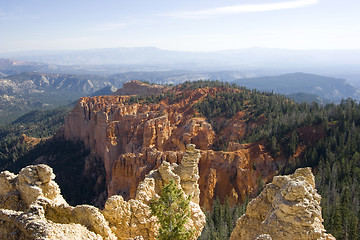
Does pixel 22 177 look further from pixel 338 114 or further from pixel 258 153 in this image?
pixel 338 114

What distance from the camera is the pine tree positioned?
446 inches

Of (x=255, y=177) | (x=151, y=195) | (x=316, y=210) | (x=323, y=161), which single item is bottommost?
(x=255, y=177)

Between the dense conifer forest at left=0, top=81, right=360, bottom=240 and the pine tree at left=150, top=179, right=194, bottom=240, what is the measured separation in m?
12.1

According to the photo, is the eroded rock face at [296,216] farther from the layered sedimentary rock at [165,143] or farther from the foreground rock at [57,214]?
the layered sedimentary rock at [165,143]

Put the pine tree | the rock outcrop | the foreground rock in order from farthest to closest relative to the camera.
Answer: the rock outcrop, the pine tree, the foreground rock

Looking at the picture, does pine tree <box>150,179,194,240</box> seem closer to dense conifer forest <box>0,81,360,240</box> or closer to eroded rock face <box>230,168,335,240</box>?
eroded rock face <box>230,168,335,240</box>

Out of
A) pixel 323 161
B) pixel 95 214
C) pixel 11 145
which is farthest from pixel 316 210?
pixel 11 145

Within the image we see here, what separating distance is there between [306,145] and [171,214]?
3517cm

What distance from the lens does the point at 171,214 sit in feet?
39.5

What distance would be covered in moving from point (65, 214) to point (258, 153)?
111 ft

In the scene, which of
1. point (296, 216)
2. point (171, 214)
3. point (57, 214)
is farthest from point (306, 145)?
point (57, 214)

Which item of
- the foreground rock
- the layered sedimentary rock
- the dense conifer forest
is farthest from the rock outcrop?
the foreground rock

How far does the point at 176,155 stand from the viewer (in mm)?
36031

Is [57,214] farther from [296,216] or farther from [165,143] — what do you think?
[165,143]
